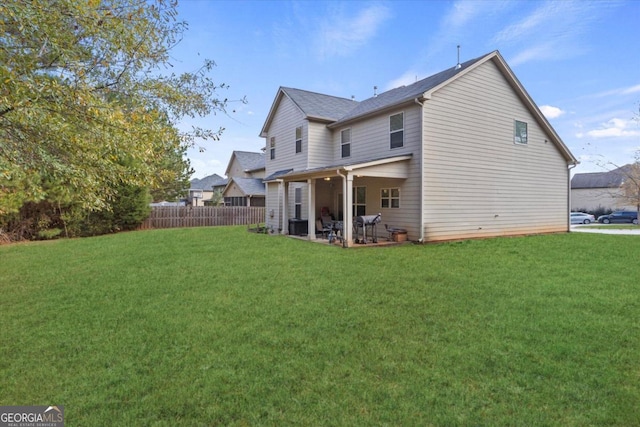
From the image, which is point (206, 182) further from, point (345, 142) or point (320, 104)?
point (345, 142)

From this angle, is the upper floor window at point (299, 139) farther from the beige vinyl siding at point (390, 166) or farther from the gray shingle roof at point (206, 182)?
the gray shingle roof at point (206, 182)

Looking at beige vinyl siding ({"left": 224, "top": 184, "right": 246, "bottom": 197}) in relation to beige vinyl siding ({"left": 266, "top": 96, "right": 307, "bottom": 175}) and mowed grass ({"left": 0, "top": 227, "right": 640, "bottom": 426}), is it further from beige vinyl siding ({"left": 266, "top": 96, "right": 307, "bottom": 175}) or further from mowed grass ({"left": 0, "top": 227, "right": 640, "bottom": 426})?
mowed grass ({"left": 0, "top": 227, "right": 640, "bottom": 426})

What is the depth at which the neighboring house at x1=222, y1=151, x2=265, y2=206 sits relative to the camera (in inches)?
1008

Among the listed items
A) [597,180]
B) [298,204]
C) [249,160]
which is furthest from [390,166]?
[597,180]

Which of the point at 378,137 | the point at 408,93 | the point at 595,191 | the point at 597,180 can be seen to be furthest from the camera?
the point at 597,180

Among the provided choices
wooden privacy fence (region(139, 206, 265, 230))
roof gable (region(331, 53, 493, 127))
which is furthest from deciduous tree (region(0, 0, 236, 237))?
wooden privacy fence (region(139, 206, 265, 230))

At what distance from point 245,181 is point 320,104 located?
12.4 metres

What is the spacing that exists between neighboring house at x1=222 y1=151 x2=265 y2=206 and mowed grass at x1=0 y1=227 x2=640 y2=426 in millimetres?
18494

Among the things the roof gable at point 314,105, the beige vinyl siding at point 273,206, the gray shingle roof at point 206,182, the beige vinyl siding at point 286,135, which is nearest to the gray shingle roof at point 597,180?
the roof gable at point 314,105

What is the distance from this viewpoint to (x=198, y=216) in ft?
70.0

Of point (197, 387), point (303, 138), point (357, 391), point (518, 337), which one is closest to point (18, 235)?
point (303, 138)

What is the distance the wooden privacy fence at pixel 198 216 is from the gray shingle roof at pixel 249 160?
795cm

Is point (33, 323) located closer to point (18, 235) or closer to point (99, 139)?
point (99, 139)

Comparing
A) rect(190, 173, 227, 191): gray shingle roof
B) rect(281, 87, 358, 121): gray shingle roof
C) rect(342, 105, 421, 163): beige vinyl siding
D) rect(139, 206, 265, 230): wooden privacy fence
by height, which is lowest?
rect(139, 206, 265, 230): wooden privacy fence
